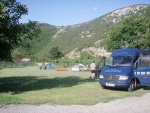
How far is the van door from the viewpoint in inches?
560

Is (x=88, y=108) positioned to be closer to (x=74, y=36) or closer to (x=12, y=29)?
(x=12, y=29)

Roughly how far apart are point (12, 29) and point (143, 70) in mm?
8264

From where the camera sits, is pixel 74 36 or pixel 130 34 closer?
pixel 130 34

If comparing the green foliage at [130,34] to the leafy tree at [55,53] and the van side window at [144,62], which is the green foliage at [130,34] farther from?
the leafy tree at [55,53]

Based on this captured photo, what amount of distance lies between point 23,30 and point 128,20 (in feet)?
128

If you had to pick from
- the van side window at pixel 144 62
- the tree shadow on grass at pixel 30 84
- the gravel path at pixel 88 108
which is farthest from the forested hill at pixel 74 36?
the gravel path at pixel 88 108

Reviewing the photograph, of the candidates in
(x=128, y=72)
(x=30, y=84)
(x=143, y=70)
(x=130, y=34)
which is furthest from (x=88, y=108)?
Result: (x=130, y=34)

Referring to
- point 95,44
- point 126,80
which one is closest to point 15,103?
point 126,80

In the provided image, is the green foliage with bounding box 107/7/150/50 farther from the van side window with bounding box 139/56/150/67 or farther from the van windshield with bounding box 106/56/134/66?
the van side window with bounding box 139/56/150/67

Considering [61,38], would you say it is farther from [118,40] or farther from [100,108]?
[100,108]

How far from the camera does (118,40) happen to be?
1975 inches

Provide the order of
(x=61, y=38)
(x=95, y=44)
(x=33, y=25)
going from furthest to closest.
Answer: (x=61, y=38) → (x=95, y=44) → (x=33, y=25)

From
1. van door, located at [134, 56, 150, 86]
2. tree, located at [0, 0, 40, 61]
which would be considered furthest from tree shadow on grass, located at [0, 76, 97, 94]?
van door, located at [134, 56, 150, 86]

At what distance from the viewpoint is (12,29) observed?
13.8 meters
